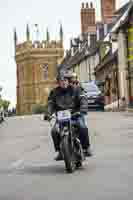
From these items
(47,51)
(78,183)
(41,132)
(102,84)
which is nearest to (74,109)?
(78,183)

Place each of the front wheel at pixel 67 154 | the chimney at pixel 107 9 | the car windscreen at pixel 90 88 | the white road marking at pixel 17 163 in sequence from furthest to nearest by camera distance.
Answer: the chimney at pixel 107 9 → the car windscreen at pixel 90 88 → the white road marking at pixel 17 163 → the front wheel at pixel 67 154

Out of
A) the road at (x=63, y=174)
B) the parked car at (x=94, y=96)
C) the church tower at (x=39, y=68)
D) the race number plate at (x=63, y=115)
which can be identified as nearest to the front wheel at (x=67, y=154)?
the road at (x=63, y=174)

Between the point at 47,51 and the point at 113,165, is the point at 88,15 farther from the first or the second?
the point at 113,165

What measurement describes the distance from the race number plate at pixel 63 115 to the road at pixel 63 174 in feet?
3.14

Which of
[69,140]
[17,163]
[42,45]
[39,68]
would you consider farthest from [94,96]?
[42,45]

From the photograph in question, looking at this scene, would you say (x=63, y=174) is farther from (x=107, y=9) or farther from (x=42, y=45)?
(x=42, y=45)

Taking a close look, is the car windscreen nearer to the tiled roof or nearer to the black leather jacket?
the tiled roof

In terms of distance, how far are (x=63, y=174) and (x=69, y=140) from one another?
638 mm

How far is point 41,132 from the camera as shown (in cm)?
2664

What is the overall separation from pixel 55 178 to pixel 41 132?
47.9 ft

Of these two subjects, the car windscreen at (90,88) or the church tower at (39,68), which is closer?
the car windscreen at (90,88)

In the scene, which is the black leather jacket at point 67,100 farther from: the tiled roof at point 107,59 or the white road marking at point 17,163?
the tiled roof at point 107,59

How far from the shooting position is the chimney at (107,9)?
80.7 metres

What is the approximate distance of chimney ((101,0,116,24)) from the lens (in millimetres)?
80744
